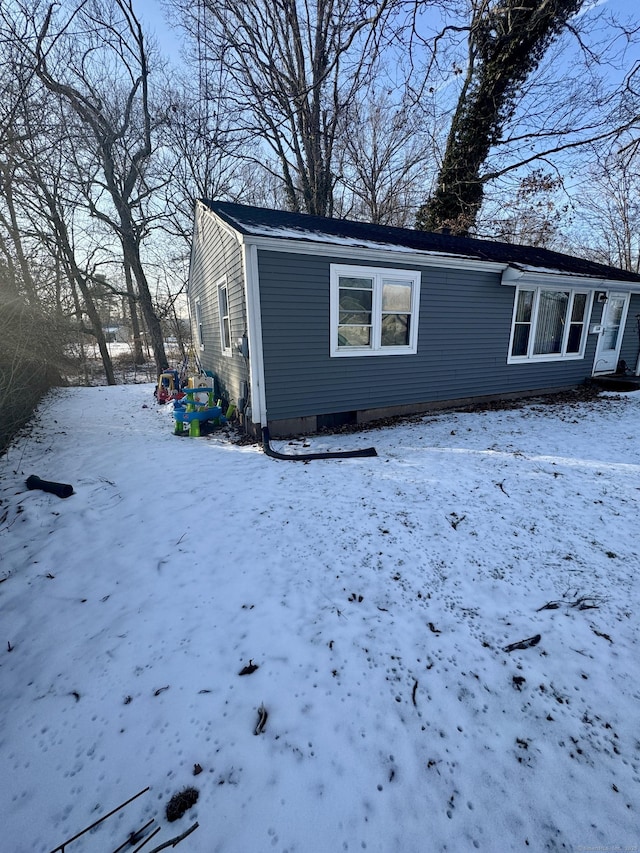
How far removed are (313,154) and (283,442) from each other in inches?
547

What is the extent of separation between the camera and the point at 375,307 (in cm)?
649

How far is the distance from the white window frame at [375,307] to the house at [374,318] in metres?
0.02

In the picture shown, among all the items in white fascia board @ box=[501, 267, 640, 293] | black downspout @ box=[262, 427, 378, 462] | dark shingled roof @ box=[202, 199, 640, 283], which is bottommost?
black downspout @ box=[262, 427, 378, 462]

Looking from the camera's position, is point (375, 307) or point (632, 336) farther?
point (632, 336)

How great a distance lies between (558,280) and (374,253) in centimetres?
502

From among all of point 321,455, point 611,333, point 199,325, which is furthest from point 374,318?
point 611,333

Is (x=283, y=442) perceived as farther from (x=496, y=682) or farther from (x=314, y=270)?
(x=496, y=682)

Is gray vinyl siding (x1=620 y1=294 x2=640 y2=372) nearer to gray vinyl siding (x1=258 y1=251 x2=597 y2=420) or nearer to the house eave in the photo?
the house eave

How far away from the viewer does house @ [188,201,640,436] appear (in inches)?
229

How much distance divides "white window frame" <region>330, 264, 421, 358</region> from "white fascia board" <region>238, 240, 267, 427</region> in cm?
129

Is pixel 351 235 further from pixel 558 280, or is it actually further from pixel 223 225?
pixel 558 280

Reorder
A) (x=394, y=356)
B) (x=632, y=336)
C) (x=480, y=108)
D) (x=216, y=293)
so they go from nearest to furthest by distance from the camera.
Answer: (x=394, y=356)
(x=216, y=293)
(x=632, y=336)
(x=480, y=108)

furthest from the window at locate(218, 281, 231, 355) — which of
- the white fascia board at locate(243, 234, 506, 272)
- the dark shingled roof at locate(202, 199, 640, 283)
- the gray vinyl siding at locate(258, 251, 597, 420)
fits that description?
the white fascia board at locate(243, 234, 506, 272)

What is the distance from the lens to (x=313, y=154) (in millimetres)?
14383
